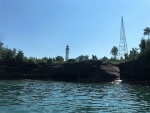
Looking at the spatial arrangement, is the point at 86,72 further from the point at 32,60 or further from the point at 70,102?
the point at 70,102

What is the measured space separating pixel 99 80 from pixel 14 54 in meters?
37.5

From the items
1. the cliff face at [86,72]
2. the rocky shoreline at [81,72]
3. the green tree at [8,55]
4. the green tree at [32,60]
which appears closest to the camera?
the rocky shoreline at [81,72]

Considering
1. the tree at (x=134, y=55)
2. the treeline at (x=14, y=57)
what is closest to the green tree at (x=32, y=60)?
the treeline at (x=14, y=57)

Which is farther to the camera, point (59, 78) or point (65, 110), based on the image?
point (59, 78)

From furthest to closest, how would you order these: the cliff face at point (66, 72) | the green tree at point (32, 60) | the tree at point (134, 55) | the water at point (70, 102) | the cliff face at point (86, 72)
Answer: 1. the green tree at point (32, 60)
2. the tree at point (134, 55)
3. the cliff face at point (66, 72)
4. the cliff face at point (86, 72)
5. the water at point (70, 102)

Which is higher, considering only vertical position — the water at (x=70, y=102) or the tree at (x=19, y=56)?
the tree at (x=19, y=56)

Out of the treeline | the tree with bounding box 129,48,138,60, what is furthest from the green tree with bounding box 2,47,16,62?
the tree with bounding box 129,48,138,60

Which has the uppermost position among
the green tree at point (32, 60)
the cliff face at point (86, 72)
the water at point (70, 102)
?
the green tree at point (32, 60)

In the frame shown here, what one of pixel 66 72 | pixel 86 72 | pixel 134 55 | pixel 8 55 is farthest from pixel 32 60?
pixel 134 55

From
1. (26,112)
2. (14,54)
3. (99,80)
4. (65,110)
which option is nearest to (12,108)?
(26,112)

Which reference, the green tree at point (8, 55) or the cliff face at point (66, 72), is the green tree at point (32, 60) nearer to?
the cliff face at point (66, 72)

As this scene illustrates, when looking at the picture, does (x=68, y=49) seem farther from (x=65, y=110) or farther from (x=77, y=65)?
(x=65, y=110)

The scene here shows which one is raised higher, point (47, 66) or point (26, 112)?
point (47, 66)

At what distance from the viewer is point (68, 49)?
128375 millimetres
